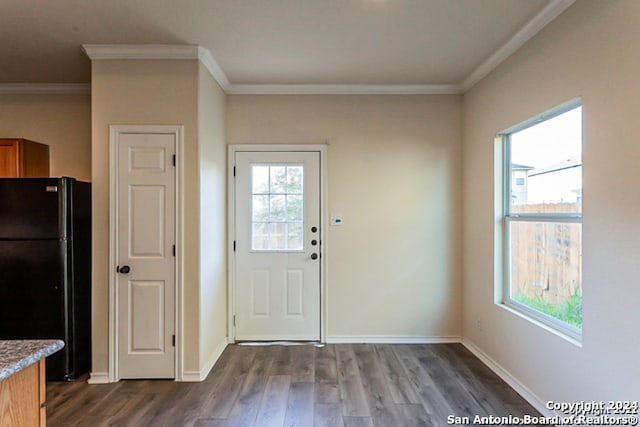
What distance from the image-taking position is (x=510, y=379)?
8.86 feet

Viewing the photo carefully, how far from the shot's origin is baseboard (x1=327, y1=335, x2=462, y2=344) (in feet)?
11.8

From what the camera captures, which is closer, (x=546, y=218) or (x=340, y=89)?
(x=546, y=218)

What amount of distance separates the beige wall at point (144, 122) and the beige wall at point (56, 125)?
107 cm

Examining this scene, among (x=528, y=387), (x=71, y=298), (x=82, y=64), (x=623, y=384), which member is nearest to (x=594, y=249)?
(x=623, y=384)

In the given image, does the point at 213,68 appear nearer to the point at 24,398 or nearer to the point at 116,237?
the point at 116,237

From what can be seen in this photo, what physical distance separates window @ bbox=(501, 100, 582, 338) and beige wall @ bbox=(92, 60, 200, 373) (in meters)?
2.62

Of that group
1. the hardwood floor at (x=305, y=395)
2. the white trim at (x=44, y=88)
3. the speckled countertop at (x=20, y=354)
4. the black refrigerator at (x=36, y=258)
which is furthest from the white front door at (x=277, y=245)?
the speckled countertop at (x=20, y=354)

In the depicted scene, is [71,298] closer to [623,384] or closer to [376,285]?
[376,285]

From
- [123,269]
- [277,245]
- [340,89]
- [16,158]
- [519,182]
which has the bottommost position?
[123,269]

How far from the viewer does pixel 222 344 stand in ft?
11.3

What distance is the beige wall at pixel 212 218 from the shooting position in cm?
288

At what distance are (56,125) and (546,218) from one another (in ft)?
15.2

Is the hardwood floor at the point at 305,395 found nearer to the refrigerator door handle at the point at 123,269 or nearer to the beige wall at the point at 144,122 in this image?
the beige wall at the point at 144,122

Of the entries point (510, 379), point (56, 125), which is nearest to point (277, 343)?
point (510, 379)
